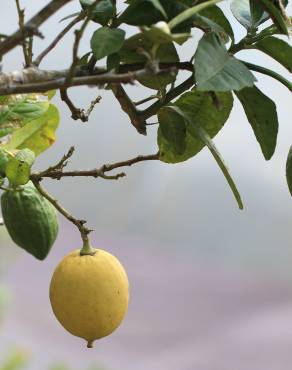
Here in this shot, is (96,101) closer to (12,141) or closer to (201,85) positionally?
(12,141)

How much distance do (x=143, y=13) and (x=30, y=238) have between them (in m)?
0.28

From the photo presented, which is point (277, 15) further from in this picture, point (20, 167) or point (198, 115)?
point (20, 167)

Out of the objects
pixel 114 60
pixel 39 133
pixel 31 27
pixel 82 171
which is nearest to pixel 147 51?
pixel 114 60

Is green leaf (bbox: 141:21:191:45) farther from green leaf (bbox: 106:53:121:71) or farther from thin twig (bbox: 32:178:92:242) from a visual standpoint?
thin twig (bbox: 32:178:92:242)

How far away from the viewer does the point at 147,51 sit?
645 millimetres

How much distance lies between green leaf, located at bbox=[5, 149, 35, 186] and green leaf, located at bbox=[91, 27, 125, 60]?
21cm

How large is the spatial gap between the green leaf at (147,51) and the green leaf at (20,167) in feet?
0.49

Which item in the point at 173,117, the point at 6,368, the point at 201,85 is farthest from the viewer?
the point at 6,368

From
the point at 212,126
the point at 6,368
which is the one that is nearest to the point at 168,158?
the point at 212,126

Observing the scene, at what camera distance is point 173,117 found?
73 cm

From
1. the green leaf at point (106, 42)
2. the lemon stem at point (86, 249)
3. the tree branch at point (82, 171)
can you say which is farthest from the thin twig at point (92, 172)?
the green leaf at point (106, 42)

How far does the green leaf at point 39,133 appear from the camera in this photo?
0.94m

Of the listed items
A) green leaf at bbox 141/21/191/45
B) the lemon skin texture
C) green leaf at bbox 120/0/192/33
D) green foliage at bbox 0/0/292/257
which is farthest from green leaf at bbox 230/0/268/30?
the lemon skin texture

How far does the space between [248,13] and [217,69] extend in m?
0.20
